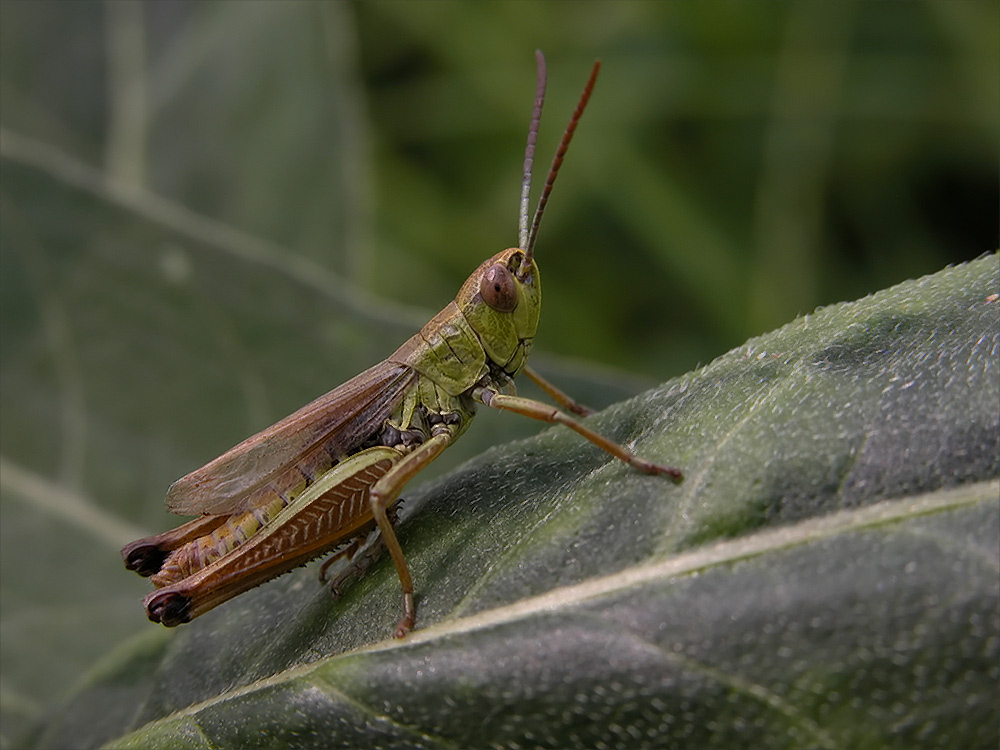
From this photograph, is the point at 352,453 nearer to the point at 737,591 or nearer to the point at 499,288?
the point at 499,288

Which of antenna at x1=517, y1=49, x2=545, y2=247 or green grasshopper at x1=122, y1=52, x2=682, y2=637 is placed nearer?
green grasshopper at x1=122, y1=52, x2=682, y2=637

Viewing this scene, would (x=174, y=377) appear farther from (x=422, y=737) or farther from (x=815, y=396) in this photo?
(x=815, y=396)

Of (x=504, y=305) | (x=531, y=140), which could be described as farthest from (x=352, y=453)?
(x=531, y=140)

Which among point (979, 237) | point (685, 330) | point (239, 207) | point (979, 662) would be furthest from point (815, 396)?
point (979, 237)

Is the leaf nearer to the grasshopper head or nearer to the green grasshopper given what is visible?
the green grasshopper

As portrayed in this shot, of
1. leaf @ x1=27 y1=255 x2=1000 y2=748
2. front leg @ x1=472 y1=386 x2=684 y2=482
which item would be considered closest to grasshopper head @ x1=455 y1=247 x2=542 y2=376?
Answer: front leg @ x1=472 y1=386 x2=684 y2=482

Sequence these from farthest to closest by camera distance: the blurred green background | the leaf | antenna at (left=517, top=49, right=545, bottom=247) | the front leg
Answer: the blurred green background < antenna at (left=517, top=49, right=545, bottom=247) < the front leg < the leaf
